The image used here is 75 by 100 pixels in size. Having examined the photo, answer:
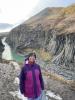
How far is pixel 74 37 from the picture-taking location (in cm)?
8931

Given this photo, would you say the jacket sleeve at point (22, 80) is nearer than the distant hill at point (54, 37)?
Yes

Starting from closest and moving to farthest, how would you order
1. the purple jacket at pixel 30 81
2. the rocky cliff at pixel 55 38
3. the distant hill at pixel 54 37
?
the purple jacket at pixel 30 81 < the rocky cliff at pixel 55 38 < the distant hill at pixel 54 37

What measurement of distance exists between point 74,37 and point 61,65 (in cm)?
991

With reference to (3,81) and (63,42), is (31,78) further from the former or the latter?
(63,42)

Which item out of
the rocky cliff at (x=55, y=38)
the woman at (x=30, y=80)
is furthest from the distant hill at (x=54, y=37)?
the woman at (x=30, y=80)

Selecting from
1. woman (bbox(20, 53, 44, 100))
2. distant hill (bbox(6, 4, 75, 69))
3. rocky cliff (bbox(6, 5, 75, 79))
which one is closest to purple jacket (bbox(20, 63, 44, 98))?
woman (bbox(20, 53, 44, 100))

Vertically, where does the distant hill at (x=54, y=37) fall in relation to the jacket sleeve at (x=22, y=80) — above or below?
above

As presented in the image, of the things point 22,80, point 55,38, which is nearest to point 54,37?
point 55,38

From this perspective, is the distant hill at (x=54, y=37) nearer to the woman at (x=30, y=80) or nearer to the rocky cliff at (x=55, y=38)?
the rocky cliff at (x=55, y=38)

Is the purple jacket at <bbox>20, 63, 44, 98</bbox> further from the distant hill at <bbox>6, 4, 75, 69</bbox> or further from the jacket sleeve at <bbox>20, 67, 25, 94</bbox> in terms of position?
the distant hill at <bbox>6, 4, 75, 69</bbox>

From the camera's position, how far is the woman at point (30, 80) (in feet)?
44.7

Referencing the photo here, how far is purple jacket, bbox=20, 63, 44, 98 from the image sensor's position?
1361cm

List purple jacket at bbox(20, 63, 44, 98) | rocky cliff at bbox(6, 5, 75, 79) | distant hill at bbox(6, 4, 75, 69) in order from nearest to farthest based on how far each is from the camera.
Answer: purple jacket at bbox(20, 63, 44, 98)
rocky cliff at bbox(6, 5, 75, 79)
distant hill at bbox(6, 4, 75, 69)

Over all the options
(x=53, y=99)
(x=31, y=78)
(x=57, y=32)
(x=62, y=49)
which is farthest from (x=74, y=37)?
(x=31, y=78)
